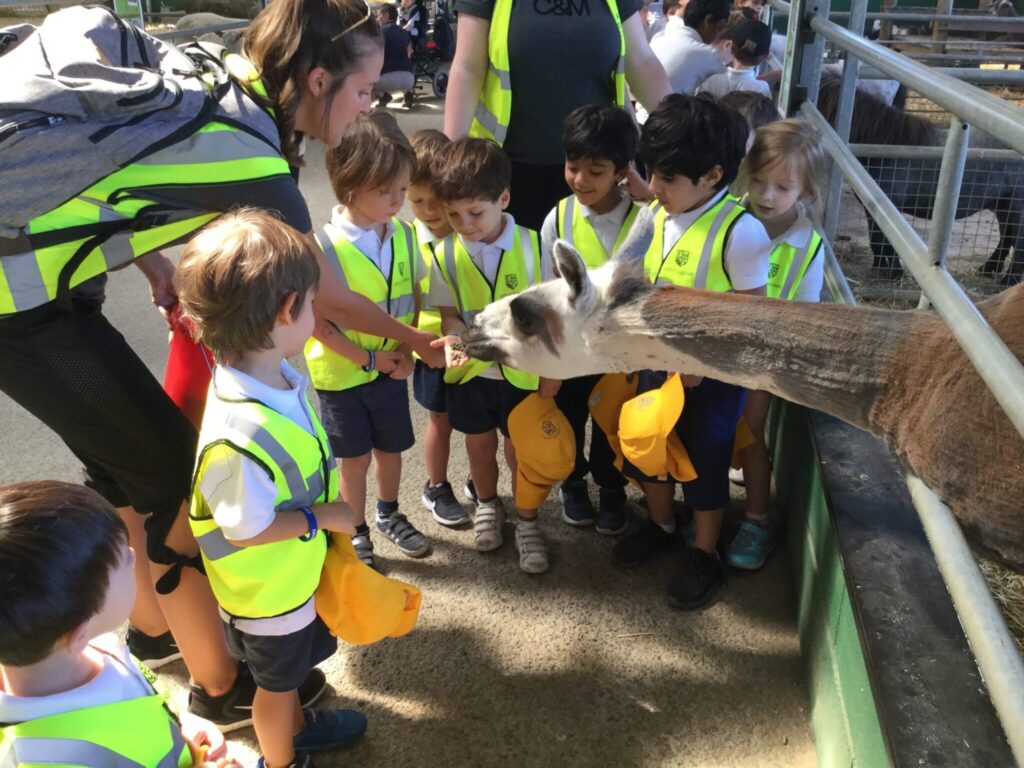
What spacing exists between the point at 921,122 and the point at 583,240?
441cm

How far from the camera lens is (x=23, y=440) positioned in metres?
3.98

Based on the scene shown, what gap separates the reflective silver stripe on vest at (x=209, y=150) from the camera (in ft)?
5.74

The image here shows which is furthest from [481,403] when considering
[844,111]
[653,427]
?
[844,111]

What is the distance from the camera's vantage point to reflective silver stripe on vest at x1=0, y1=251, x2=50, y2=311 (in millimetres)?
1736

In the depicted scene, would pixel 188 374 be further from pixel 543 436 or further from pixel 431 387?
pixel 543 436

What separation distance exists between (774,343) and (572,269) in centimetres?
66

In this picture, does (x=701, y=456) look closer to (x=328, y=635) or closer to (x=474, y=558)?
(x=474, y=558)

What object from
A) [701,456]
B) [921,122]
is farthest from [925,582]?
[921,122]

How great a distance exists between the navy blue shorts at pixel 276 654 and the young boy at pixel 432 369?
1.27 meters

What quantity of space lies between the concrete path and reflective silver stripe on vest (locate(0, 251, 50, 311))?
1.40 meters

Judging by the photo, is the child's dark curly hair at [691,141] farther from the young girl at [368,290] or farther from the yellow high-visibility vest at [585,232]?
the young girl at [368,290]

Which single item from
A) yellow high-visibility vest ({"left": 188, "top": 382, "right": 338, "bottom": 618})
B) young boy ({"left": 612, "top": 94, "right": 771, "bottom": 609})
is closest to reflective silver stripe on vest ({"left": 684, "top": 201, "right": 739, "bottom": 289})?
young boy ({"left": 612, "top": 94, "right": 771, "bottom": 609})

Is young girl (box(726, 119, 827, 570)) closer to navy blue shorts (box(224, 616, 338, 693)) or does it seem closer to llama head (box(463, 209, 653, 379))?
llama head (box(463, 209, 653, 379))

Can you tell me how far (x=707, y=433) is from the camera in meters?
2.83
